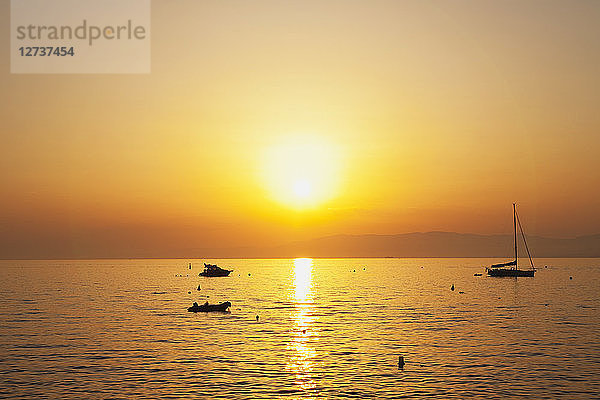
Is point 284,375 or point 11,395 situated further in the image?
point 284,375

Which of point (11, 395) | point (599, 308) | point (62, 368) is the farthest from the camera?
point (599, 308)

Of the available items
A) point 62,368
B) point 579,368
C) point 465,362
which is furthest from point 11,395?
point 579,368

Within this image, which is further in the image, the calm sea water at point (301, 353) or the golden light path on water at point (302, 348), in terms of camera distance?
the golden light path on water at point (302, 348)

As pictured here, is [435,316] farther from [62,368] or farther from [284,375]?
[62,368]

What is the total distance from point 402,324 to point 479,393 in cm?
4351

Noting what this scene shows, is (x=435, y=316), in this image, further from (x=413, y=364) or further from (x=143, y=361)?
(x=143, y=361)

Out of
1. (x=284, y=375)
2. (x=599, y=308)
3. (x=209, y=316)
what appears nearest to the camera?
(x=284, y=375)

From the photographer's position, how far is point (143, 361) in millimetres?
60500

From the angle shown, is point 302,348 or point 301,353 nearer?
point 301,353

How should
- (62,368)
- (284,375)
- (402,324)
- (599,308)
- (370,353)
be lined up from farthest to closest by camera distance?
1. (599,308)
2. (402,324)
3. (370,353)
4. (62,368)
5. (284,375)

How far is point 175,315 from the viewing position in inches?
4136

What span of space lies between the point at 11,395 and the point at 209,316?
56.0m

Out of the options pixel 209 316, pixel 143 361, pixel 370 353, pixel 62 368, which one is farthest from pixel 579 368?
pixel 209 316

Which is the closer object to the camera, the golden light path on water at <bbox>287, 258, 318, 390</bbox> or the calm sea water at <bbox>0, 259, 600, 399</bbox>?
the calm sea water at <bbox>0, 259, 600, 399</bbox>
